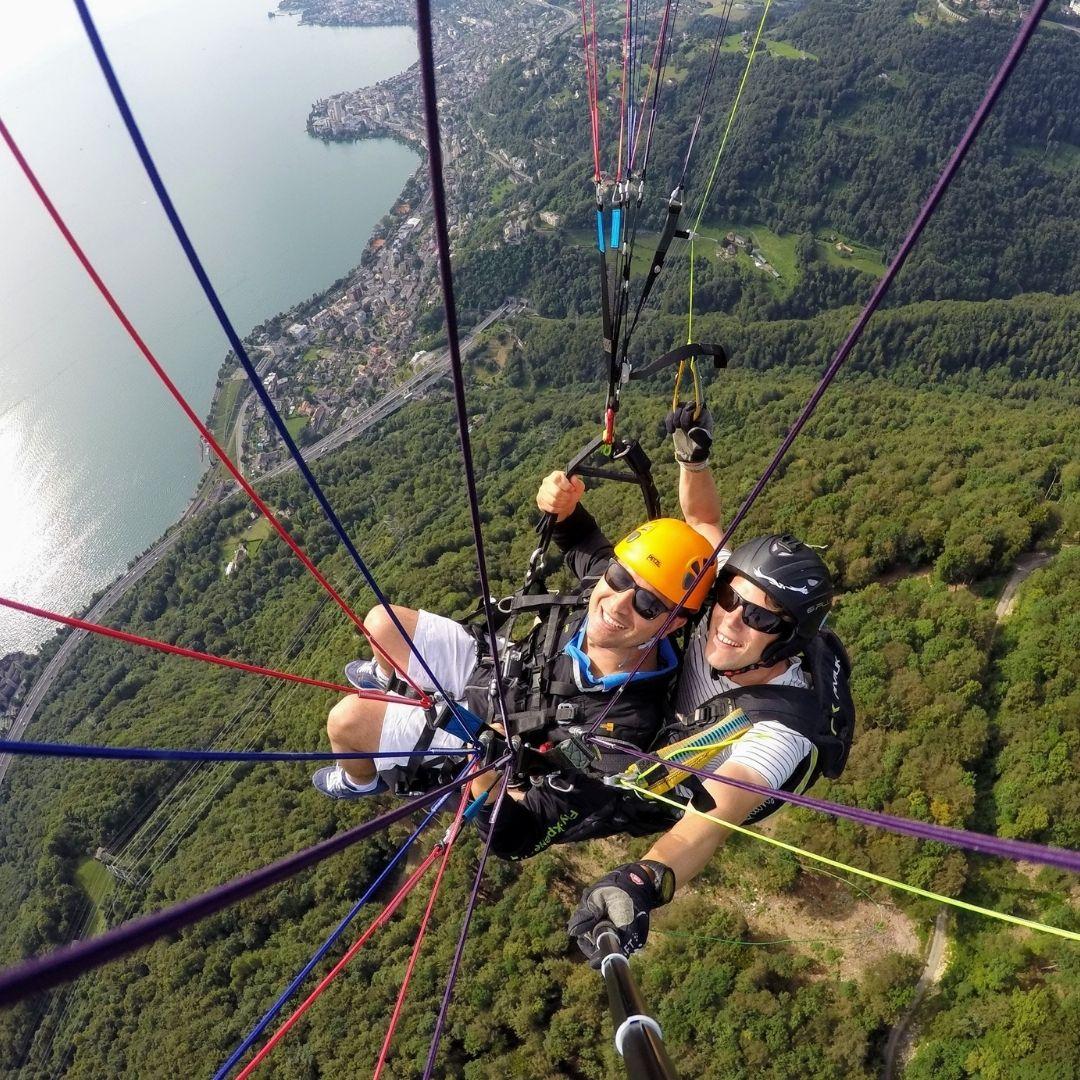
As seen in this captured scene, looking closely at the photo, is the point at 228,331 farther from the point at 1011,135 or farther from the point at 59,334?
the point at 1011,135

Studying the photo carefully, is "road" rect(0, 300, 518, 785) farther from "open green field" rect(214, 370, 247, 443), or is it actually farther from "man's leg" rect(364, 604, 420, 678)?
"man's leg" rect(364, 604, 420, 678)

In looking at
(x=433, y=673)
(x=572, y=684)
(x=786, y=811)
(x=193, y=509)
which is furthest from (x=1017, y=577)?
(x=193, y=509)

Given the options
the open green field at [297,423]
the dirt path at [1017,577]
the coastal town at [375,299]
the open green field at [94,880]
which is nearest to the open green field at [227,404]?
the coastal town at [375,299]

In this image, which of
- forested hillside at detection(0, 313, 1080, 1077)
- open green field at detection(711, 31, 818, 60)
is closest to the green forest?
forested hillside at detection(0, 313, 1080, 1077)

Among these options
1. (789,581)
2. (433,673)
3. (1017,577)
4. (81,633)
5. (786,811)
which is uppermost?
(789,581)

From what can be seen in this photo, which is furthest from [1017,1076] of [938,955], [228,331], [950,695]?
[228,331]

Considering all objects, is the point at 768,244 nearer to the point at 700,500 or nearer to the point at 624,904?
the point at 700,500
